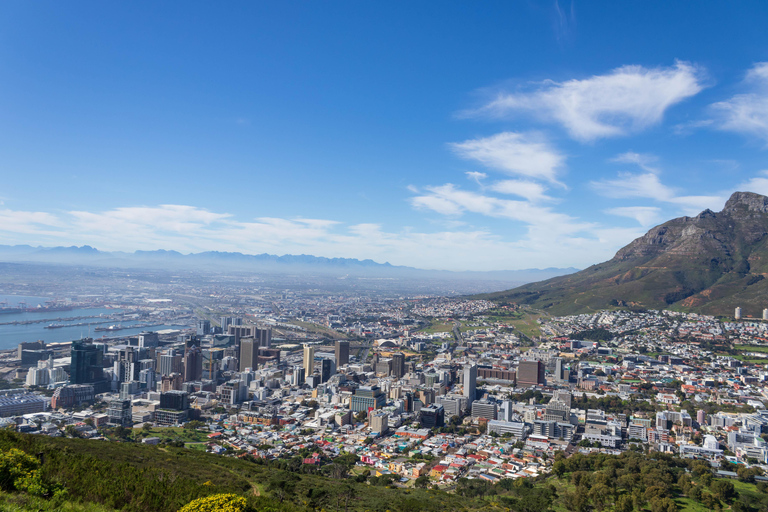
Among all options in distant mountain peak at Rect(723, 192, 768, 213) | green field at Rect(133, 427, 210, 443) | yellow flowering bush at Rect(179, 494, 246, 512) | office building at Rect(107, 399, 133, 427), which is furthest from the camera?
Answer: distant mountain peak at Rect(723, 192, 768, 213)

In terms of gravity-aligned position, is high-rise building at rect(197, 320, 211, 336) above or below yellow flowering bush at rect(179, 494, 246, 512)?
below

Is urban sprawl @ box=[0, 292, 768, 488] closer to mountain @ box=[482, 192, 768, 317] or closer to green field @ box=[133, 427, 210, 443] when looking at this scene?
green field @ box=[133, 427, 210, 443]

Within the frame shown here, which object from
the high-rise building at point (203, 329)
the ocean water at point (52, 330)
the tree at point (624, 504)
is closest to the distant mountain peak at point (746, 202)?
the tree at point (624, 504)

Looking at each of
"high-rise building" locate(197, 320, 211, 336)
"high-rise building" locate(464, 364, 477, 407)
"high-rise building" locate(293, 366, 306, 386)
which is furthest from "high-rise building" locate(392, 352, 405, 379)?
"high-rise building" locate(197, 320, 211, 336)

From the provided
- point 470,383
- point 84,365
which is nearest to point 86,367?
point 84,365

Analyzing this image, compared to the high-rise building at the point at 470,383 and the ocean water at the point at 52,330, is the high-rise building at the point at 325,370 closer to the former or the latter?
the high-rise building at the point at 470,383

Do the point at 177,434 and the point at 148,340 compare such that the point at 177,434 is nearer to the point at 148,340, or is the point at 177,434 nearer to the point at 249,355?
the point at 249,355

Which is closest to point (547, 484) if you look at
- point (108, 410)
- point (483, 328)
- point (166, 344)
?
point (108, 410)
